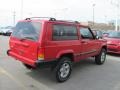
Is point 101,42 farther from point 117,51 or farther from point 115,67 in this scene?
point 117,51

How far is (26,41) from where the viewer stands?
6121 mm

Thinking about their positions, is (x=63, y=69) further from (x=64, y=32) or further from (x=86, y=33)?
(x=86, y=33)

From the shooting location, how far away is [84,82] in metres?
6.42

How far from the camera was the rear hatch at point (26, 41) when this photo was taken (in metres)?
5.82

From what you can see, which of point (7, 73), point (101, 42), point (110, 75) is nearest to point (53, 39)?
point (7, 73)

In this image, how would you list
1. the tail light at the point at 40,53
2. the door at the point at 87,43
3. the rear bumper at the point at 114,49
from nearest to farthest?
the tail light at the point at 40,53 → the door at the point at 87,43 → the rear bumper at the point at 114,49

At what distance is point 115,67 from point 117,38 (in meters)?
4.16

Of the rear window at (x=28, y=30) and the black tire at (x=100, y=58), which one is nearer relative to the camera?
the rear window at (x=28, y=30)

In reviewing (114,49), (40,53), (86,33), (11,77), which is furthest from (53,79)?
(114,49)

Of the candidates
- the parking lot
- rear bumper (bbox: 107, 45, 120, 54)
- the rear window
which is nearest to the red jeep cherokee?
the rear window

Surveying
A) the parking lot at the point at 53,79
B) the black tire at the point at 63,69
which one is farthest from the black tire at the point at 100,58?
the black tire at the point at 63,69

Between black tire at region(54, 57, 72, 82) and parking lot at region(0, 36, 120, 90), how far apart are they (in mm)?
174

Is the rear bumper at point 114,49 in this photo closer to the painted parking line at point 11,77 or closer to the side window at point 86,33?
the side window at point 86,33

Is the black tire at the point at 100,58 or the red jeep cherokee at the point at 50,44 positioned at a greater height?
the red jeep cherokee at the point at 50,44
